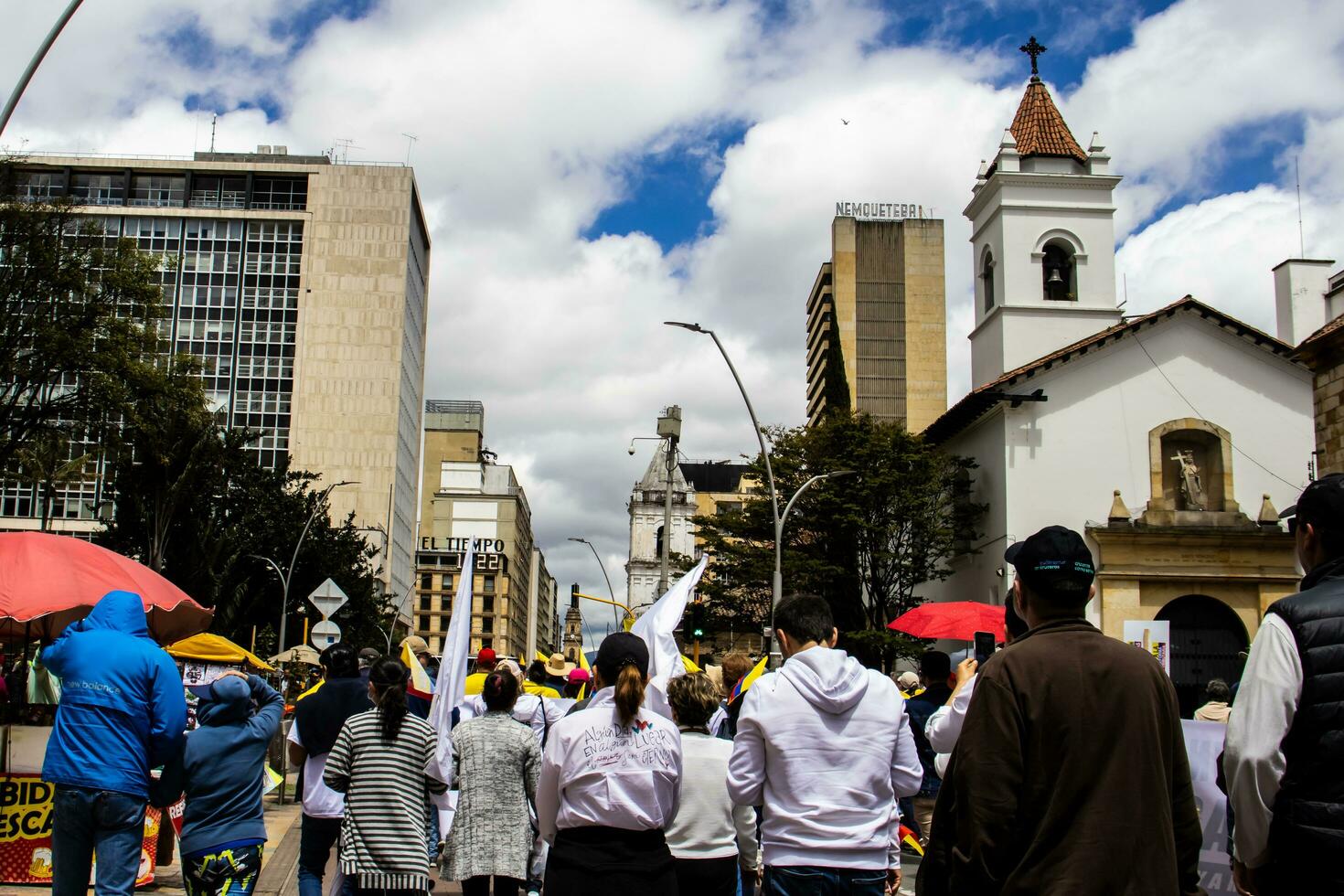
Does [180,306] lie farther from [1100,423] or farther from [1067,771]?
[1067,771]

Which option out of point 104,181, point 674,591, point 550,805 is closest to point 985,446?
point 674,591

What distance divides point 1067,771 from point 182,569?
42.4m

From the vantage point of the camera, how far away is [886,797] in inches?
207

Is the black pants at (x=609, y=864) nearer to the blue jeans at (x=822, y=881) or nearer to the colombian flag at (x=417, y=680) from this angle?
the blue jeans at (x=822, y=881)

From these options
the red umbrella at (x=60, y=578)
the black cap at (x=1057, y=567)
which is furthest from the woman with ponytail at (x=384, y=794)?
the black cap at (x=1057, y=567)

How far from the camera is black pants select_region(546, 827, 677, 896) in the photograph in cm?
539

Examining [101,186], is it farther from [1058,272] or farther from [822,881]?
[822,881]

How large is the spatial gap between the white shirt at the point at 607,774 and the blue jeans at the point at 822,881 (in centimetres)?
73

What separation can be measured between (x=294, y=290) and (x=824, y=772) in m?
100

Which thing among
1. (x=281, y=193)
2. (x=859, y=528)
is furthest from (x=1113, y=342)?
(x=281, y=193)

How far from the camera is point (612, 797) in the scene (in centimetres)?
554

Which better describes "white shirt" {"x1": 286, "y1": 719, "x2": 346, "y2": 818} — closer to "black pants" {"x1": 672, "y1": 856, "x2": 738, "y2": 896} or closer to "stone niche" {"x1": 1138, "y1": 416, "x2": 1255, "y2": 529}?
"black pants" {"x1": 672, "y1": 856, "x2": 738, "y2": 896}

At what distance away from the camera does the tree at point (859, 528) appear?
39.2m

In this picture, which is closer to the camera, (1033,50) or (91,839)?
(91,839)
